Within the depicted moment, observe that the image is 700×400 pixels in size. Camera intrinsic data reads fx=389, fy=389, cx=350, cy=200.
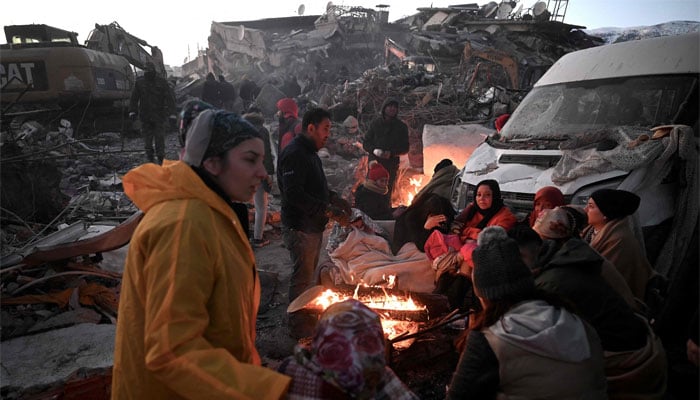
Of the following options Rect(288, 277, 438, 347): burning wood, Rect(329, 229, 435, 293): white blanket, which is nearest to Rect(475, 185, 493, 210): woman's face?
Rect(329, 229, 435, 293): white blanket

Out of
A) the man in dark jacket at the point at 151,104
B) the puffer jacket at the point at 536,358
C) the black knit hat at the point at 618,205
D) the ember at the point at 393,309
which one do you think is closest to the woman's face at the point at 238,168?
the puffer jacket at the point at 536,358

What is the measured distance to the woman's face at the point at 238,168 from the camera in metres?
1.50

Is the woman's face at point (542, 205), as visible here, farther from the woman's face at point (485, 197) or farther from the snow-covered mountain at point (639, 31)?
the snow-covered mountain at point (639, 31)

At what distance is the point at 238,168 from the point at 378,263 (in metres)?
3.29

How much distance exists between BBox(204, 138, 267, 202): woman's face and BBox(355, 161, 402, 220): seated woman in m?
4.27

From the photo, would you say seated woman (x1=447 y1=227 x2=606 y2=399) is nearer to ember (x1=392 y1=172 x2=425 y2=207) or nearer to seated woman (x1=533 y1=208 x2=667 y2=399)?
seated woman (x1=533 y1=208 x2=667 y2=399)

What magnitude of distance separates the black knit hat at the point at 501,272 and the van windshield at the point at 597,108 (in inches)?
155

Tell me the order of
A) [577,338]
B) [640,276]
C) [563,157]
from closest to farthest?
[577,338] → [640,276] → [563,157]

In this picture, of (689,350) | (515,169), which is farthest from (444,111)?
(689,350)

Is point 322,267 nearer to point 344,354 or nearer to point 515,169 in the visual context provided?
point 515,169

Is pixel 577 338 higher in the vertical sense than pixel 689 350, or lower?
higher

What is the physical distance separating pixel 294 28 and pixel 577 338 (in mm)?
39283

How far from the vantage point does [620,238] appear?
10.6 feet

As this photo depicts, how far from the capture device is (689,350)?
2.41 metres
